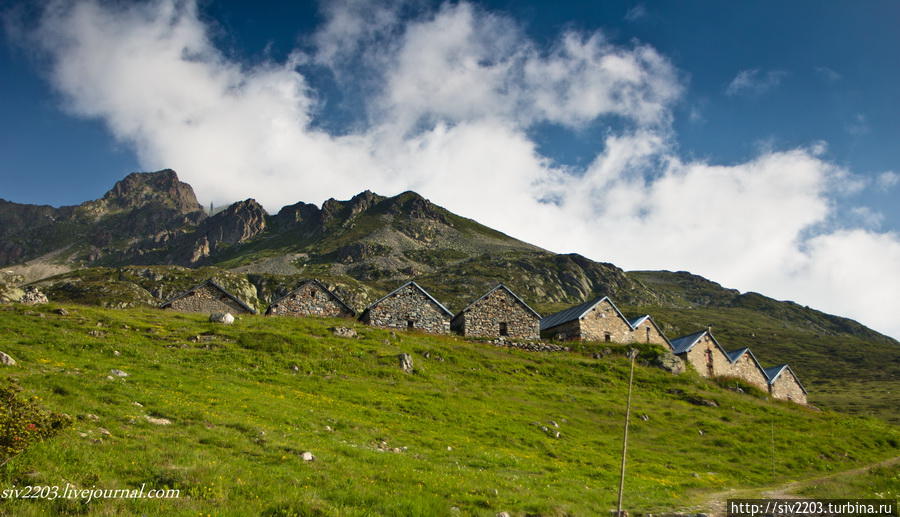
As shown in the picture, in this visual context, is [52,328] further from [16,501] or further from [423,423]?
[16,501]

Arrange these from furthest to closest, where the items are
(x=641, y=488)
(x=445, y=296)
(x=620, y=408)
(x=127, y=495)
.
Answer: (x=445, y=296) → (x=620, y=408) → (x=641, y=488) → (x=127, y=495)

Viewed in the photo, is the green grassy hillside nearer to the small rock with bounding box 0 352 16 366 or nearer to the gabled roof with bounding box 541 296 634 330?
the small rock with bounding box 0 352 16 366

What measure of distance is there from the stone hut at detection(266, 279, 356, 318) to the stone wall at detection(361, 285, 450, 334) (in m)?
4.09

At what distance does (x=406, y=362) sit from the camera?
33812 millimetres

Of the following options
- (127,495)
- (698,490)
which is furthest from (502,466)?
(127,495)

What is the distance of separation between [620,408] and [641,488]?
15.2 meters

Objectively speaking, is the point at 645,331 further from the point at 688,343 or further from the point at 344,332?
the point at 344,332

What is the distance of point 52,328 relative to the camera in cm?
2855

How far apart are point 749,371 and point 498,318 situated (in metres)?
30.1

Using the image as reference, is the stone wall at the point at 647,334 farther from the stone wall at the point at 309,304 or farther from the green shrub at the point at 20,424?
the green shrub at the point at 20,424

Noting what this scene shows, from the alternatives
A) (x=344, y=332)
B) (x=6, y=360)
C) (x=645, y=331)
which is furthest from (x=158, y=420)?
(x=645, y=331)

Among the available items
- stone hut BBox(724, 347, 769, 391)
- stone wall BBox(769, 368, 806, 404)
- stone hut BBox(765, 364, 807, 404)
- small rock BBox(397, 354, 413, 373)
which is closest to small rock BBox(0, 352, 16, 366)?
small rock BBox(397, 354, 413, 373)

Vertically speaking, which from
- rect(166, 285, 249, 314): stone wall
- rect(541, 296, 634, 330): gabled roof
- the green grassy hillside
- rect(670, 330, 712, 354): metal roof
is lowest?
the green grassy hillside

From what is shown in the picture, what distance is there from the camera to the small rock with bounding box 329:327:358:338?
3942 centimetres
